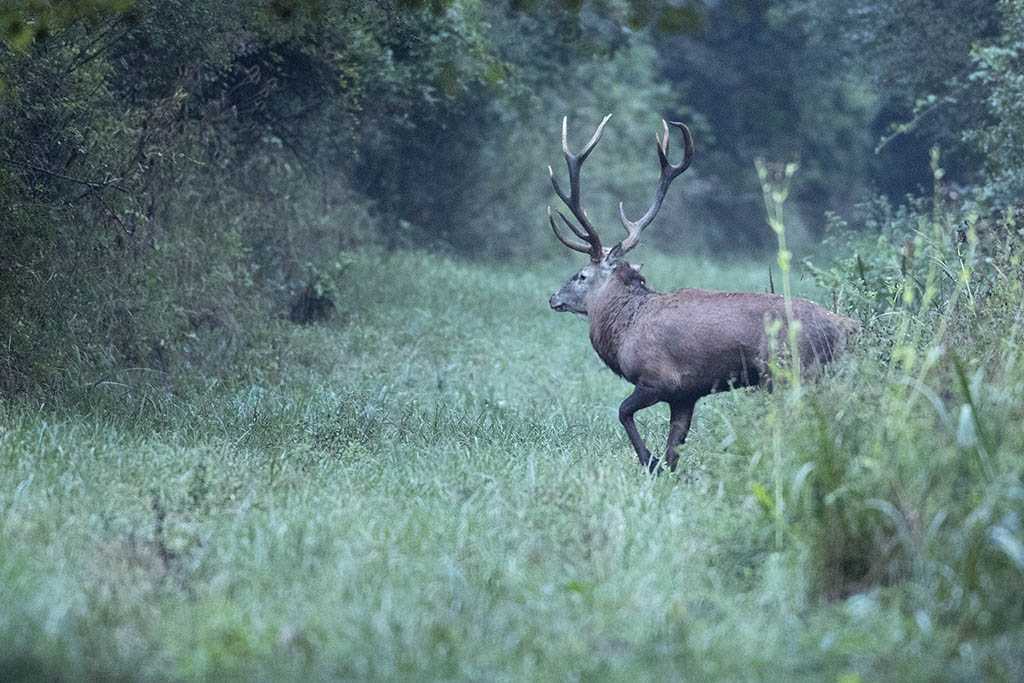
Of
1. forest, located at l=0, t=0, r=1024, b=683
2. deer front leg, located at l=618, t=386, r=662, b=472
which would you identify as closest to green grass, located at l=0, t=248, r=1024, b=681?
forest, located at l=0, t=0, r=1024, b=683

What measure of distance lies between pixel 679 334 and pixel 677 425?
67cm

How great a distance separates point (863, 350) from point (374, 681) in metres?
3.69

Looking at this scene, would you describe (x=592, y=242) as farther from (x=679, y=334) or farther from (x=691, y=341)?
(x=691, y=341)

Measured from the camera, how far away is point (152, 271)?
980cm

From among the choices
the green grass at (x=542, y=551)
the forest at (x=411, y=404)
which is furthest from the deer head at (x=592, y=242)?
the green grass at (x=542, y=551)

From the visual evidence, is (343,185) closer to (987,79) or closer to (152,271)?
(152,271)

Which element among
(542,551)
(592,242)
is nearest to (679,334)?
(592,242)

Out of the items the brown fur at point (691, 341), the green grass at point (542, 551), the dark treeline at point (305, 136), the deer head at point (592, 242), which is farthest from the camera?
the dark treeline at point (305, 136)

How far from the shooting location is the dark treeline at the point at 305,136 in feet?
27.5

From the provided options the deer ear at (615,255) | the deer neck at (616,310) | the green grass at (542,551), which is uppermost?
the deer ear at (615,255)

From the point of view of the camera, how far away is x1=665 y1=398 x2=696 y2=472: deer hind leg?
744cm

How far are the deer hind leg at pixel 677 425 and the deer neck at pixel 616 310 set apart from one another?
522 mm

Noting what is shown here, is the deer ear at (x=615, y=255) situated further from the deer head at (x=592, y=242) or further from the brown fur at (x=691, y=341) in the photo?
the brown fur at (x=691, y=341)

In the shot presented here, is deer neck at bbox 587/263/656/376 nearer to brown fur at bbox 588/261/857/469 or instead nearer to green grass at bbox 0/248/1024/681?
brown fur at bbox 588/261/857/469
